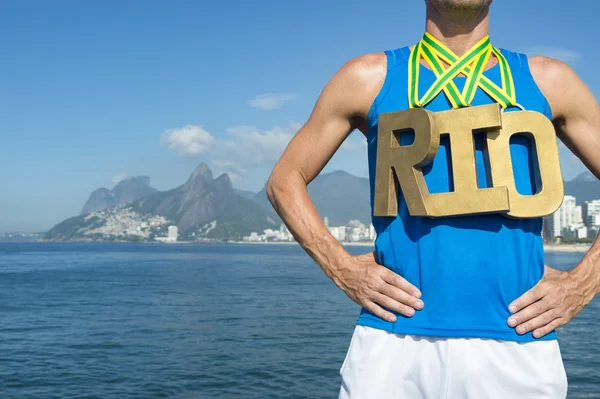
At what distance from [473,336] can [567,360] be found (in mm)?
23100

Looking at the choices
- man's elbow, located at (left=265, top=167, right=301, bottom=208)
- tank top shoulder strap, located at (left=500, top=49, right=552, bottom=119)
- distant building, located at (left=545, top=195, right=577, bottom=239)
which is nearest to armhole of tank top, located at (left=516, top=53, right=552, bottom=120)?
tank top shoulder strap, located at (left=500, top=49, right=552, bottom=119)

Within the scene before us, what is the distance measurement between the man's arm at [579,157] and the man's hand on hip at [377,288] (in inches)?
14.1

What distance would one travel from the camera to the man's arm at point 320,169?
87.8 inches

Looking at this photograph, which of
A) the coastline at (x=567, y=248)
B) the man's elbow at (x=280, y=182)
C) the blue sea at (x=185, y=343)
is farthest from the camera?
the coastline at (x=567, y=248)

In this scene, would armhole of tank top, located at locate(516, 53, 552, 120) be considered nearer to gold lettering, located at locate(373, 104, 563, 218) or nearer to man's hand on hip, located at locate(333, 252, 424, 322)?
gold lettering, located at locate(373, 104, 563, 218)

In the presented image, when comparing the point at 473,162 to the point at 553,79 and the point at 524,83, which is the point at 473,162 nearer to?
Answer: the point at 524,83

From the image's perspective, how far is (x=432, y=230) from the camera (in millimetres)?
2189

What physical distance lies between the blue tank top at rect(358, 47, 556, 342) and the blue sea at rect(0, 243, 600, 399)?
638 inches

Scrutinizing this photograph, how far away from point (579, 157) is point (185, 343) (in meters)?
26.0

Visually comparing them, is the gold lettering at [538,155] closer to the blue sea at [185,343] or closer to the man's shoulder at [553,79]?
the man's shoulder at [553,79]

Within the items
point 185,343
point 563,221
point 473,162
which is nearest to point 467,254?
point 473,162

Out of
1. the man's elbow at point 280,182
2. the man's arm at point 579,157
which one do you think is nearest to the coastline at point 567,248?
the man's arm at point 579,157

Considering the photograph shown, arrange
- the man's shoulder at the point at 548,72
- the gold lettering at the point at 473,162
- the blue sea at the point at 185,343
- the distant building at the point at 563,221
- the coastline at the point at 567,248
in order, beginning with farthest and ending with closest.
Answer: the distant building at the point at 563,221
the coastline at the point at 567,248
the blue sea at the point at 185,343
the man's shoulder at the point at 548,72
the gold lettering at the point at 473,162

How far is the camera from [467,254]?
2146 millimetres
